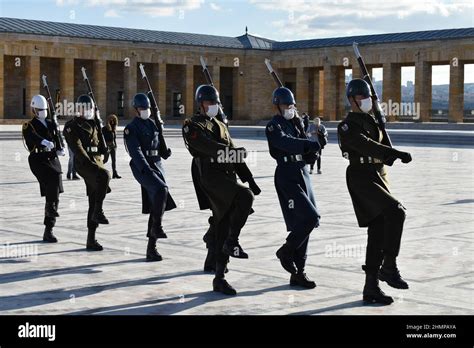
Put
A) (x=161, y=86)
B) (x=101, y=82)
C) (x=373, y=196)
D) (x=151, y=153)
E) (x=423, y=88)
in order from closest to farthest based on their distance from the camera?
(x=373, y=196), (x=151, y=153), (x=423, y=88), (x=101, y=82), (x=161, y=86)

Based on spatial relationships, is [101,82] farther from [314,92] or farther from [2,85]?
[314,92]

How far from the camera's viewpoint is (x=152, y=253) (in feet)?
33.1

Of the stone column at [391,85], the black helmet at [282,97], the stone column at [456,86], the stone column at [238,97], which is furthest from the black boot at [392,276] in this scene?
the stone column at [238,97]

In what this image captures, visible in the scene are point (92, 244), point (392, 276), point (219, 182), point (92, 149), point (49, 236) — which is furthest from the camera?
point (49, 236)

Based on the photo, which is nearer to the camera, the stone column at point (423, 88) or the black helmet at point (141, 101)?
the black helmet at point (141, 101)

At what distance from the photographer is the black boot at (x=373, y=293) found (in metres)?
7.81

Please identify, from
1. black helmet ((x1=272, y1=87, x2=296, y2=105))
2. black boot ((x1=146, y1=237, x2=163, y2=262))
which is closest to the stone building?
black boot ((x1=146, y1=237, x2=163, y2=262))

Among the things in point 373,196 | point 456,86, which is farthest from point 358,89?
point 456,86

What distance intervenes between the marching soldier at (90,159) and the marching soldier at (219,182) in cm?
252

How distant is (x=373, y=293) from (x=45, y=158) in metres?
5.62

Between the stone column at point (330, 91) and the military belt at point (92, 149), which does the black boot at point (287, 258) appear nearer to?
the military belt at point (92, 149)

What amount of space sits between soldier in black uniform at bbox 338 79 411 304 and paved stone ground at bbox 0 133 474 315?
28 cm
